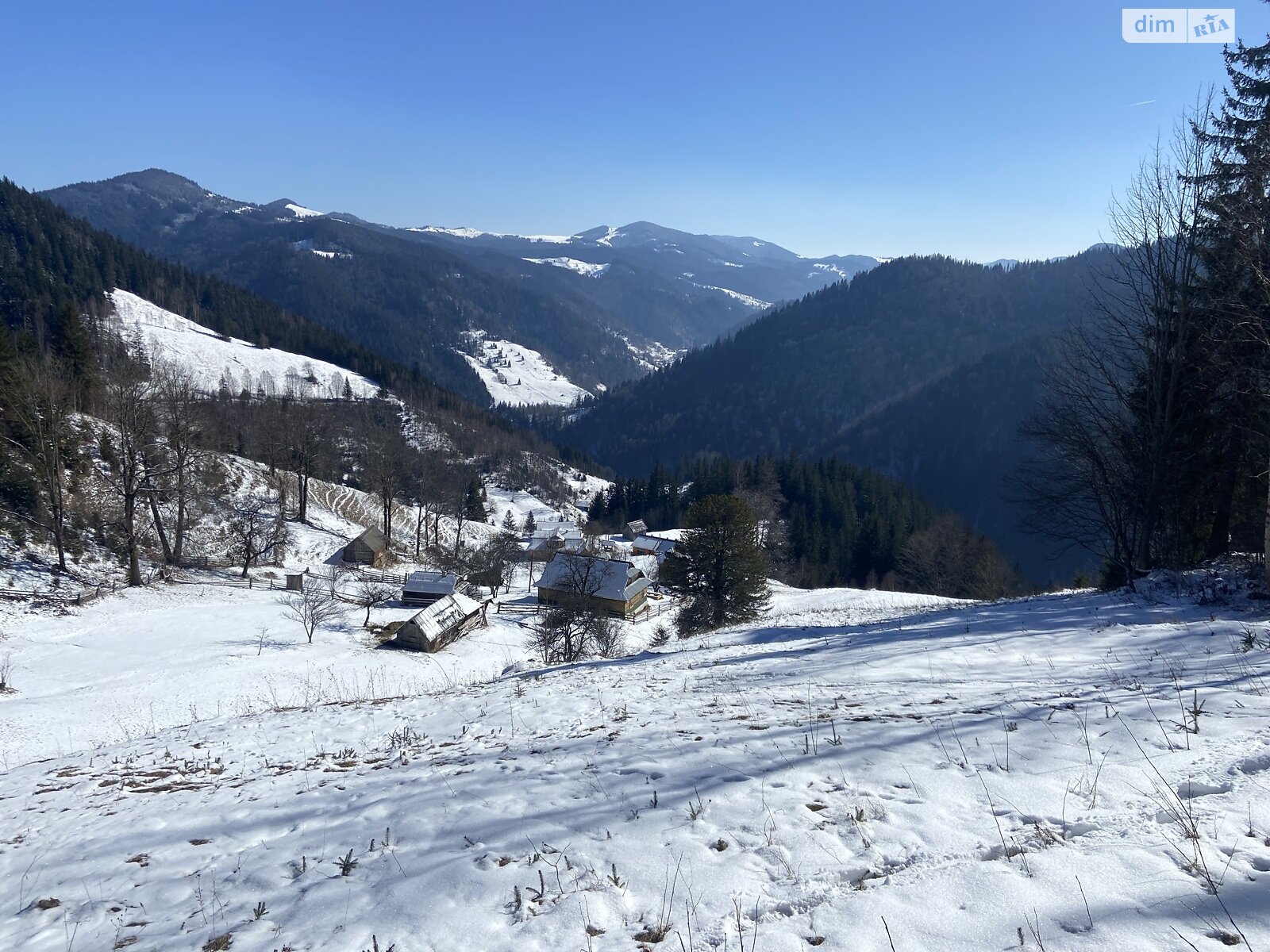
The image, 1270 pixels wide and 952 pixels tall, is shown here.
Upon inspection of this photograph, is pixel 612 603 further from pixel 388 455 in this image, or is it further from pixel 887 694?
pixel 887 694

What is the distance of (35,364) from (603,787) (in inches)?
1762

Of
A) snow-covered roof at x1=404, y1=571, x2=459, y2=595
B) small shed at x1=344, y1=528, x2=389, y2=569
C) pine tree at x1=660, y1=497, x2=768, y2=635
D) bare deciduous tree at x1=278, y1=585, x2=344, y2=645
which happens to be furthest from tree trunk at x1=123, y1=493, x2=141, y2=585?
pine tree at x1=660, y1=497, x2=768, y2=635

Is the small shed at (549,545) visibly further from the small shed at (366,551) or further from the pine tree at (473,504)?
the small shed at (366,551)

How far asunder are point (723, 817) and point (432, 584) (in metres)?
39.1

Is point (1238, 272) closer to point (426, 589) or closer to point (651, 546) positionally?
point (426, 589)

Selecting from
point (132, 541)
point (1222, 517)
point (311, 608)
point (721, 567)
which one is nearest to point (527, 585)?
point (311, 608)

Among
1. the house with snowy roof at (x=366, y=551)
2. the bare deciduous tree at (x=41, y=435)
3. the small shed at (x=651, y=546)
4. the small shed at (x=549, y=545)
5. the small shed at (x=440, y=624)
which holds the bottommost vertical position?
the small shed at (x=651, y=546)

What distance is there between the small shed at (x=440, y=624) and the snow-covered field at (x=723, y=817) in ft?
71.1

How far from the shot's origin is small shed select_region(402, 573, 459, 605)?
40.8 meters

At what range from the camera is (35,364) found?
34.6m

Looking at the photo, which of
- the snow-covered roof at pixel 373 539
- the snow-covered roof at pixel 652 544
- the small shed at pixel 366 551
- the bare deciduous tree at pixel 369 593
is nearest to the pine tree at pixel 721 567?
the bare deciduous tree at pixel 369 593

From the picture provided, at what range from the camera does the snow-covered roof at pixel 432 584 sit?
40844 millimetres

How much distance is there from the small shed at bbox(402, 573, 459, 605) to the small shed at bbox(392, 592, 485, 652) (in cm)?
303

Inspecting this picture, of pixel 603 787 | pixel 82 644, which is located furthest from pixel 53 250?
pixel 603 787
